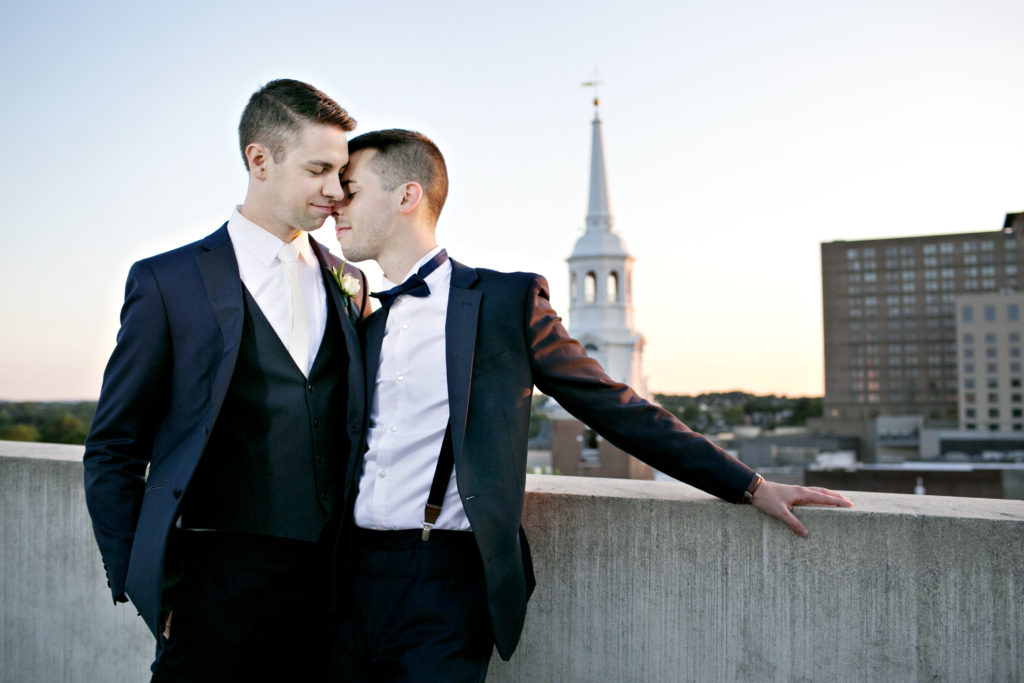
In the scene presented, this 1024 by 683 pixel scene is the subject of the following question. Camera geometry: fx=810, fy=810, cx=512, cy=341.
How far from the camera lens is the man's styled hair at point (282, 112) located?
2605 millimetres

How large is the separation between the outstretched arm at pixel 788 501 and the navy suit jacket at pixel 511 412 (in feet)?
0.25

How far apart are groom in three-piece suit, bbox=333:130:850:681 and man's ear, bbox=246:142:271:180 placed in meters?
0.29

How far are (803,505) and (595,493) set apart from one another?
29.2 inches

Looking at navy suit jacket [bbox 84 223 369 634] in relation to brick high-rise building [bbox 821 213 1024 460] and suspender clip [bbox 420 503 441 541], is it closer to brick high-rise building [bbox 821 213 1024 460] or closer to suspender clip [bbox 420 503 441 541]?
suspender clip [bbox 420 503 441 541]

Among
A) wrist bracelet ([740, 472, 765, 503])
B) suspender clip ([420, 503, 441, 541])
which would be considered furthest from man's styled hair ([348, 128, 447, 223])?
wrist bracelet ([740, 472, 765, 503])

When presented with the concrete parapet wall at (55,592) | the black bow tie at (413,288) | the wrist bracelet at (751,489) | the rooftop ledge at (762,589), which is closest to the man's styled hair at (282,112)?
the black bow tie at (413,288)

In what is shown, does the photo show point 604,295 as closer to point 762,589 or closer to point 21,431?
point 21,431

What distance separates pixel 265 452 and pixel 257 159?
960 mm

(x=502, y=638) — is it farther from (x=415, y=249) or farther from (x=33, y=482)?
(x=33, y=482)

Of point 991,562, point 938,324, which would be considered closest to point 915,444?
point 938,324

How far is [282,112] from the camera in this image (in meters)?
2.61

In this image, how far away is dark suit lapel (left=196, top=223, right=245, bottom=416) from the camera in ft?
7.82

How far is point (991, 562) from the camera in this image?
261cm

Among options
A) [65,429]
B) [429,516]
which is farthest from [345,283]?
[65,429]
